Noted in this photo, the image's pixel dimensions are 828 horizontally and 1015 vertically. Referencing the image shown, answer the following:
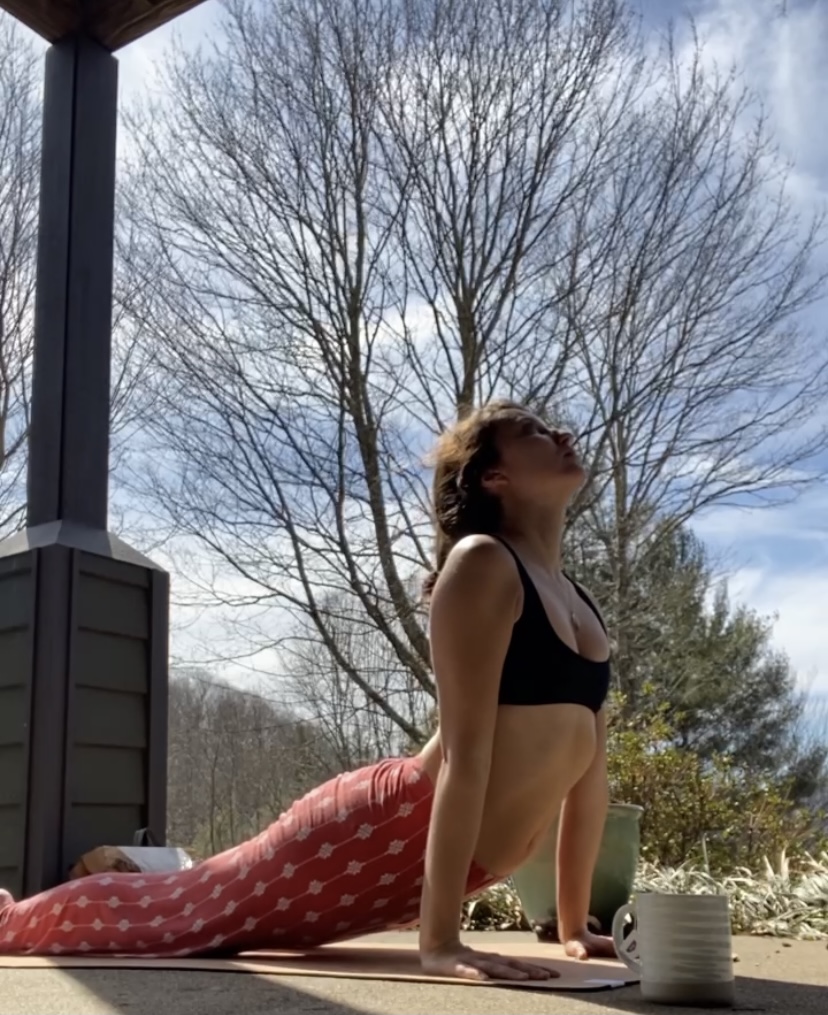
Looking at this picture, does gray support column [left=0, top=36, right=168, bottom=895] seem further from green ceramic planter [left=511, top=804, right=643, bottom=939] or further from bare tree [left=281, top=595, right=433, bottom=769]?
bare tree [left=281, top=595, right=433, bottom=769]

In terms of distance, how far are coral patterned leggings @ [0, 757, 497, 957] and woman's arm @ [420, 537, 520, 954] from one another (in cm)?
17

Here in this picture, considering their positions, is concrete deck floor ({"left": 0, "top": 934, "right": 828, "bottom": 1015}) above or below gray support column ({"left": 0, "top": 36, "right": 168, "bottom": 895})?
below

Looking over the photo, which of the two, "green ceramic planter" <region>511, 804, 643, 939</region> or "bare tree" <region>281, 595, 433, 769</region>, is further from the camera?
"bare tree" <region>281, 595, 433, 769</region>

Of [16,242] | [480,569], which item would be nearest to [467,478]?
[480,569]

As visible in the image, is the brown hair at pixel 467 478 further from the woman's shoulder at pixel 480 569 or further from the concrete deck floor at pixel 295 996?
the concrete deck floor at pixel 295 996

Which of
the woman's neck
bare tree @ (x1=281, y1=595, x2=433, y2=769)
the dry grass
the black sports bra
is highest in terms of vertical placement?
bare tree @ (x1=281, y1=595, x2=433, y2=769)

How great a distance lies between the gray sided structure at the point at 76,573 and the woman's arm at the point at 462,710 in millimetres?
1410

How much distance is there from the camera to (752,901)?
2.96 meters

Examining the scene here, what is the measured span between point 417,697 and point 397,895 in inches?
155

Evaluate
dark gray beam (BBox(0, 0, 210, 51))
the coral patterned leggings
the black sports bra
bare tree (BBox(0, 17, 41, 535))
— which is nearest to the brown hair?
the black sports bra

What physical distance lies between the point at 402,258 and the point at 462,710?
4288 millimetres

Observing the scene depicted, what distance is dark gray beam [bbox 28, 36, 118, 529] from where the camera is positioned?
3.00 meters

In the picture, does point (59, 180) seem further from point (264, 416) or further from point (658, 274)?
point (658, 274)

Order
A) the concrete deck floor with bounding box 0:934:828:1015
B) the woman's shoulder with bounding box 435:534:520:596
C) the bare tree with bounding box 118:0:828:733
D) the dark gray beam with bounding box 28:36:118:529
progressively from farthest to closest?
the bare tree with bounding box 118:0:828:733 < the dark gray beam with bounding box 28:36:118:529 < the woman's shoulder with bounding box 435:534:520:596 < the concrete deck floor with bounding box 0:934:828:1015
